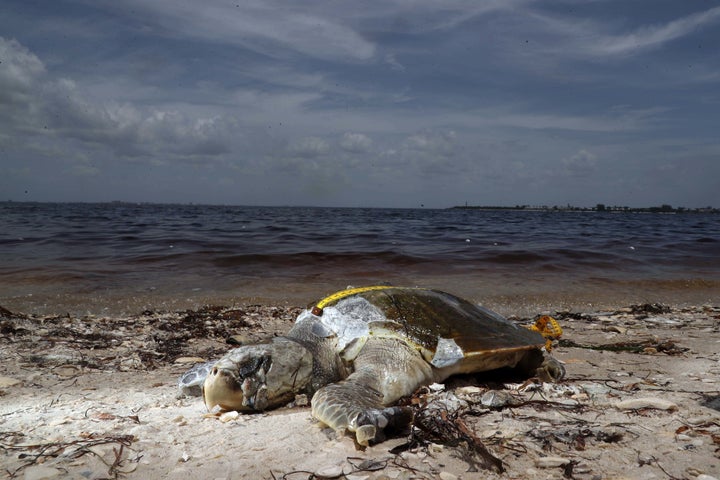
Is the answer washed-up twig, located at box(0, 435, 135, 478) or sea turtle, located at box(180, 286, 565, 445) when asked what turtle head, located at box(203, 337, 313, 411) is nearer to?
sea turtle, located at box(180, 286, 565, 445)

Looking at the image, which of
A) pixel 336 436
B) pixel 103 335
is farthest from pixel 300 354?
pixel 103 335

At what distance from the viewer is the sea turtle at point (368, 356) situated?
2.91m

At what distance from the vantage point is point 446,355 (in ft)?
11.9

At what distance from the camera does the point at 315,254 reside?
45.1 feet

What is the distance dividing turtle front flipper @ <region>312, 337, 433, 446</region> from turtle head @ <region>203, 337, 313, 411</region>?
1.21ft

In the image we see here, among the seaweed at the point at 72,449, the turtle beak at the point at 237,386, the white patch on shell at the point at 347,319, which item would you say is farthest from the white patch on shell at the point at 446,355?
the seaweed at the point at 72,449

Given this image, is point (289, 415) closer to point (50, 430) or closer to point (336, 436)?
point (336, 436)

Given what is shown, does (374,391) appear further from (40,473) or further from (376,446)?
(40,473)

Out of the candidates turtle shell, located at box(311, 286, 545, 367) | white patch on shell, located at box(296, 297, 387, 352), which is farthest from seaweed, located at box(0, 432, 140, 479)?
turtle shell, located at box(311, 286, 545, 367)

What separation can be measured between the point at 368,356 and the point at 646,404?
1980mm

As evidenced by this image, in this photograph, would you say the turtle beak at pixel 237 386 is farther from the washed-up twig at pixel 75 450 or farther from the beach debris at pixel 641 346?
the beach debris at pixel 641 346

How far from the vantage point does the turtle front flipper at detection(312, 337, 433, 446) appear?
7.88 feet

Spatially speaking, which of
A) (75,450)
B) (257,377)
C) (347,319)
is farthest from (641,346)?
(75,450)

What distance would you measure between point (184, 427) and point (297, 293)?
635cm
